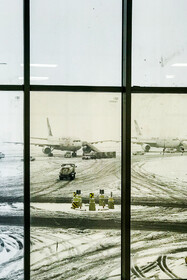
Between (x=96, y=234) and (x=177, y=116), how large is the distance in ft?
4.35

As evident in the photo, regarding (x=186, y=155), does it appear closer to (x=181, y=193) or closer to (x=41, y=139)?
(x=181, y=193)

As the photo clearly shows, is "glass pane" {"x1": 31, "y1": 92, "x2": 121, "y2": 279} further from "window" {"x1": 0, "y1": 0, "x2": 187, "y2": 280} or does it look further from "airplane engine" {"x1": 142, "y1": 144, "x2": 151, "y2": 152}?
"airplane engine" {"x1": 142, "y1": 144, "x2": 151, "y2": 152}

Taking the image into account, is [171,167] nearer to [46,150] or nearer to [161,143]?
[161,143]

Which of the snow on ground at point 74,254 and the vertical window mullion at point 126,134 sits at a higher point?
the vertical window mullion at point 126,134

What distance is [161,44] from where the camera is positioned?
340 centimetres

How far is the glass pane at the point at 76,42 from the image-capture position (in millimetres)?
3275

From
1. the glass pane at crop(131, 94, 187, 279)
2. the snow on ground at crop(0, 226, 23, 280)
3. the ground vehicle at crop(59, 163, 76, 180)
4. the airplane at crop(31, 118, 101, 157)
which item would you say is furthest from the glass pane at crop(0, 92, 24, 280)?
the glass pane at crop(131, 94, 187, 279)

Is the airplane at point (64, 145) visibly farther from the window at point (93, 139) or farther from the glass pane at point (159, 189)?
the glass pane at point (159, 189)

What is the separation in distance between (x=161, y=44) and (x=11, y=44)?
53.4 inches

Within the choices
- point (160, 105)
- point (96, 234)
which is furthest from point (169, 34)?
point (96, 234)

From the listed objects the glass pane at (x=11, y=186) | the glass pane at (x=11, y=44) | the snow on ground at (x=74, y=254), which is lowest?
the snow on ground at (x=74, y=254)

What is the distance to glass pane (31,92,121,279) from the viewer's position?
10.9 feet

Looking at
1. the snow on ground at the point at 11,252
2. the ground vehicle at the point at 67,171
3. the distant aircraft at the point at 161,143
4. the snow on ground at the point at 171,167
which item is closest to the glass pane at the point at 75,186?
the ground vehicle at the point at 67,171

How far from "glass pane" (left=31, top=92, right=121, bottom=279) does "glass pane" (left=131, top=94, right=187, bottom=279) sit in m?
0.18
